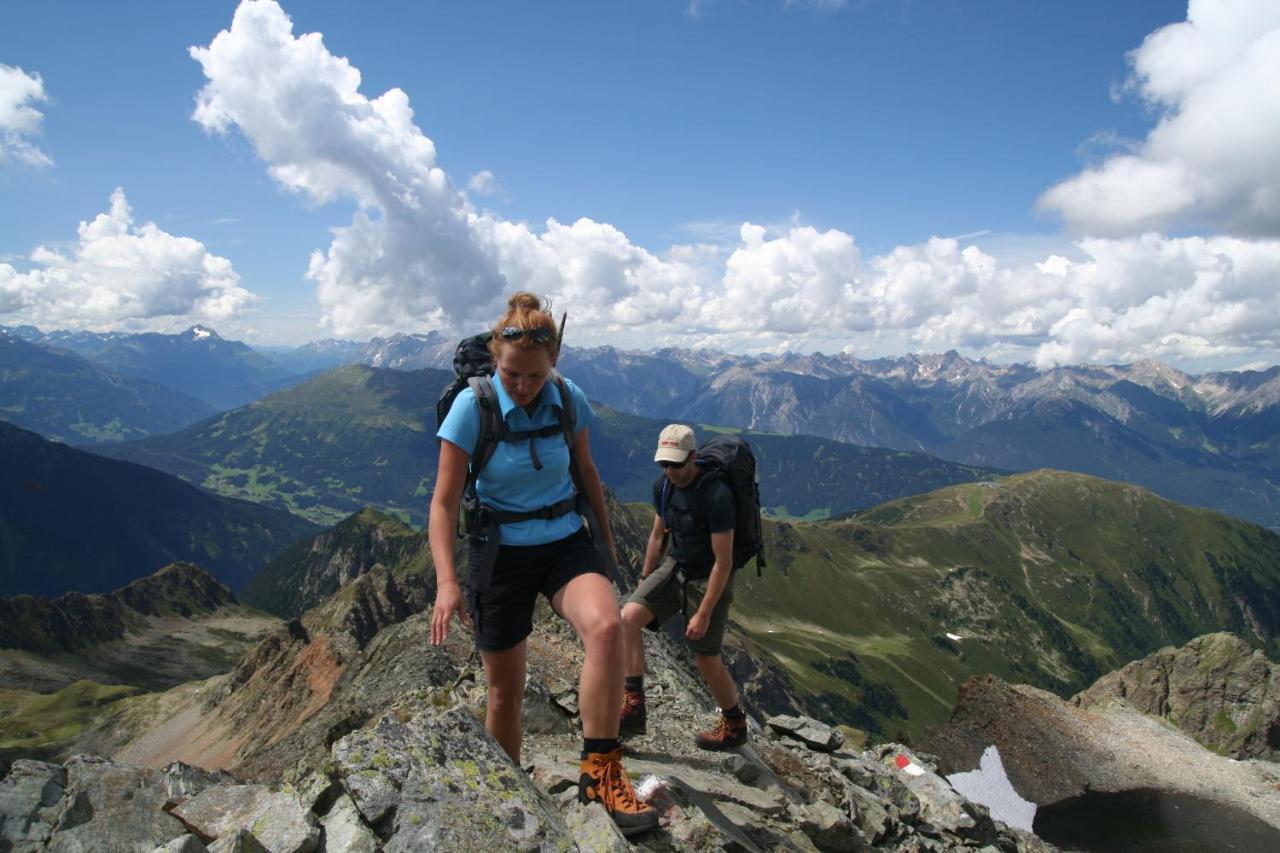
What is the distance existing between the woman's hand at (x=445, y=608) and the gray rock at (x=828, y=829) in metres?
6.88

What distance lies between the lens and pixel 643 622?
1098cm

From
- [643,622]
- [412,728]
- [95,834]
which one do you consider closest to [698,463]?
[643,622]

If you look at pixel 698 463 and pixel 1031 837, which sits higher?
pixel 698 463

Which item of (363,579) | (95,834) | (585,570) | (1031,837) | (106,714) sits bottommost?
(106,714)

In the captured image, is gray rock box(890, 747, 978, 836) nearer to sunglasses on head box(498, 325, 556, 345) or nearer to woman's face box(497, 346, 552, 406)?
woman's face box(497, 346, 552, 406)

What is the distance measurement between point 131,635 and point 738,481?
18341 cm

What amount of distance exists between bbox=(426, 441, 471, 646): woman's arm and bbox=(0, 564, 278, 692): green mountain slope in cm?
15078

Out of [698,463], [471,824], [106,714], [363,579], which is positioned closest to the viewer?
[471,824]

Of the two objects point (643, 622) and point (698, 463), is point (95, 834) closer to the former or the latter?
point (643, 622)

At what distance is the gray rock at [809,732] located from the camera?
53.5 feet

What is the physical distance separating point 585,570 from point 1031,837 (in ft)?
74.8

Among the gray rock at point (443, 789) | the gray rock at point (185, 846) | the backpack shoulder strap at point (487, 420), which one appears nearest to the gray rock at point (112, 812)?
the gray rock at point (185, 846)

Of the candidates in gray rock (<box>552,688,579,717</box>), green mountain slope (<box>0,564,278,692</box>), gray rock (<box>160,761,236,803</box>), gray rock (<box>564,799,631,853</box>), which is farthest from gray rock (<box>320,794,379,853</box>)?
green mountain slope (<box>0,564,278,692</box>)

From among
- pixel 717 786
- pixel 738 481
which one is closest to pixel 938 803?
pixel 717 786
